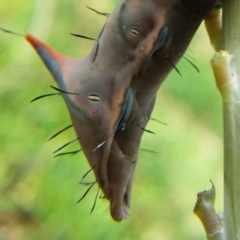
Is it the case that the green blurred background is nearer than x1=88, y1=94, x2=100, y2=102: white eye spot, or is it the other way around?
x1=88, y1=94, x2=100, y2=102: white eye spot

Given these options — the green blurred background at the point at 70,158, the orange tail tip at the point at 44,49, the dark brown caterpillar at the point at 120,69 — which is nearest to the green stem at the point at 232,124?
the dark brown caterpillar at the point at 120,69

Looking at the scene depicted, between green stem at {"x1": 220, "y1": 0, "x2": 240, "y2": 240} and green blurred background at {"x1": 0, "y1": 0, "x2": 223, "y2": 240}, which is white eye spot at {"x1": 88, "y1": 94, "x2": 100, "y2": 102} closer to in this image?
green stem at {"x1": 220, "y1": 0, "x2": 240, "y2": 240}

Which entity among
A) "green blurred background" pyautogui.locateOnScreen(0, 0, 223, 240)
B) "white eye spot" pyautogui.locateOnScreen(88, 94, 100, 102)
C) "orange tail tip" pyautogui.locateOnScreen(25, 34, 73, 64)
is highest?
"orange tail tip" pyautogui.locateOnScreen(25, 34, 73, 64)

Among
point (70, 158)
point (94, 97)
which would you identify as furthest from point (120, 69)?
point (70, 158)

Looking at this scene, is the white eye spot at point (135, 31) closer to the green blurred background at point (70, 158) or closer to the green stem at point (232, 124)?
the green stem at point (232, 124)

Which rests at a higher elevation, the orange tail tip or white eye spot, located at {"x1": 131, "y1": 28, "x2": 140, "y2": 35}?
white eye spot, located at {"x1": 131, "y1": 28, "x2": 140, "y2": 35}

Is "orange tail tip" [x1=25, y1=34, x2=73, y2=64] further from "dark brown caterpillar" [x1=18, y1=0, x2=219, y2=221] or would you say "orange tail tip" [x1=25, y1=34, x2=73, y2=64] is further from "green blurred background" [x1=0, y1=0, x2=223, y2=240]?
"green blurred background" [x1=0, y1=0, x2=223, y2=240]

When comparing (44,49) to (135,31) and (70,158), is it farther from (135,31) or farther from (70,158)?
(70,158)

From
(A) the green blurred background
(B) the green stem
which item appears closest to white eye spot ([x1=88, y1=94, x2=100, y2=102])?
(B) the green stem
